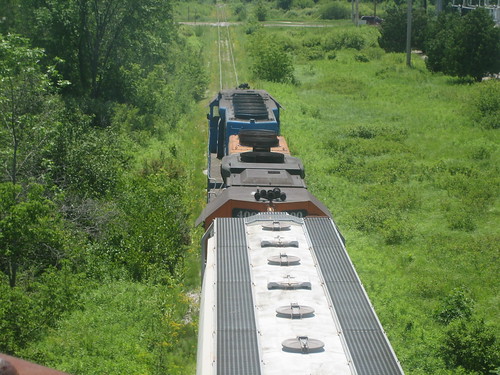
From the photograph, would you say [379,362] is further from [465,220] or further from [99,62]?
[99,62]

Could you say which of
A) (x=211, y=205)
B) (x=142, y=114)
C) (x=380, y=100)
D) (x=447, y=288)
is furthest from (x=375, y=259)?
(x=380, y=100)

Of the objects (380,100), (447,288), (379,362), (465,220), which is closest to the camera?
(379,362)

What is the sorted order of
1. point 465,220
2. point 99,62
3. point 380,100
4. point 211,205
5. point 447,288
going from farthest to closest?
point 380,100 < point 99,62 < point 465,220 < point 447,288 < point 211,205

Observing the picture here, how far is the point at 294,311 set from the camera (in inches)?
276

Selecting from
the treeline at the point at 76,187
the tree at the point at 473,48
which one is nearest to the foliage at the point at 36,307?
the treeline at the point at 76,187

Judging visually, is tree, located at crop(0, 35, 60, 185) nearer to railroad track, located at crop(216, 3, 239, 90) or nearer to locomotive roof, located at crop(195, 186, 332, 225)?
locomotive roof, located at crop(195, 186, 332, 225)

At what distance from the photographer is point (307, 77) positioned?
1678 inches

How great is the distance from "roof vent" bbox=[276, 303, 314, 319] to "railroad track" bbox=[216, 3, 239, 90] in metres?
32.9

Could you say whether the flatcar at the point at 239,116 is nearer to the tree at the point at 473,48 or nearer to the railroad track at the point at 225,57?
the railroad track at the point at 225,57

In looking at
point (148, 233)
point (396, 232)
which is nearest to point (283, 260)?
point (148, 233)

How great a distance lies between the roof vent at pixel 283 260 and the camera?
326 inches

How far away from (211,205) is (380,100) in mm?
24623

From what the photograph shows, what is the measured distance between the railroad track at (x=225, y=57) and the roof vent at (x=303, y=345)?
33590 mm

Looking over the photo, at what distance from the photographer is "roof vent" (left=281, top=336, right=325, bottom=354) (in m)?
6.25
